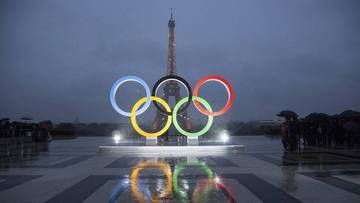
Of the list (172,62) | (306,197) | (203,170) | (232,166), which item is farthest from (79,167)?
(172,62)

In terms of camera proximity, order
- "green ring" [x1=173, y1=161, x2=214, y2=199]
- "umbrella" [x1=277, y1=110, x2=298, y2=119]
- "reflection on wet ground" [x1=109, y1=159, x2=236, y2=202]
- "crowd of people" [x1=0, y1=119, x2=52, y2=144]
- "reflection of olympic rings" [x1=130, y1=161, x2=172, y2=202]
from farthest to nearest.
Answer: "crowd of people" [x1=0, y1=119, x2=52, y2=144] → "umbrella" [x1=277, y1=110, x2=298, y2=119] → "green ring" [x1=173, y1=161, x2=214, y2=199] → "reflection of olympic rings" [x1=130, y1=161, x2=172, y2=202] → "reflection on wet ground" [x1=109, y1=159, x2=236, y2=202]

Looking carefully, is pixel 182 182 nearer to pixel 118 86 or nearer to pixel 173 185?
pixel 173 185

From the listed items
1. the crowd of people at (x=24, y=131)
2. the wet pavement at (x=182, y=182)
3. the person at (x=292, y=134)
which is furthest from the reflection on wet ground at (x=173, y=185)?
the crowd of people at (x=24, y=131)

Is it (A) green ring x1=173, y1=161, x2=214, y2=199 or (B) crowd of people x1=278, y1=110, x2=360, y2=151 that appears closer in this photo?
(A) green ring x1=173, y1=161, x2=214, y2=199

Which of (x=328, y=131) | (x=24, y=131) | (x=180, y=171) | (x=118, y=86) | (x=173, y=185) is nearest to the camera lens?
(x=173, y=185)

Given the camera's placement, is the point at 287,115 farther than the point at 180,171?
Yes

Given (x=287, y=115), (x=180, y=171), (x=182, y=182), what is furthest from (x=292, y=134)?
(x=182, y=182)

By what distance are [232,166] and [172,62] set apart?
4044 centimetres

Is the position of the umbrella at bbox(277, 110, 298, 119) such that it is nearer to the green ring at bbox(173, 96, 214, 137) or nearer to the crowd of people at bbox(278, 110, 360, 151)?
the crowd of people at bbox(278, 110, 360, 151)

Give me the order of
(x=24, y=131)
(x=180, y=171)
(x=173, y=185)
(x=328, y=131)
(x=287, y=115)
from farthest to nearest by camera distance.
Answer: (x=24, y=131) < (x=328, y=131) < (x=287, y=115) < (x=180, y=171) < (x=173, y=185)

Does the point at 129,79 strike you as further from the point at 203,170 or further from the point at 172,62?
the point at 172,62

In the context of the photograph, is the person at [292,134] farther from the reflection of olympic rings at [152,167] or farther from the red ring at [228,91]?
the reflection of olympic rings at [152,167]

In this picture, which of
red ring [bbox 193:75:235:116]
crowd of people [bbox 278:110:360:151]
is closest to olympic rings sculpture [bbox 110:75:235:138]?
red ring [bbox 193:75:235:116]

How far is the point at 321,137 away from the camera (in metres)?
32.8
